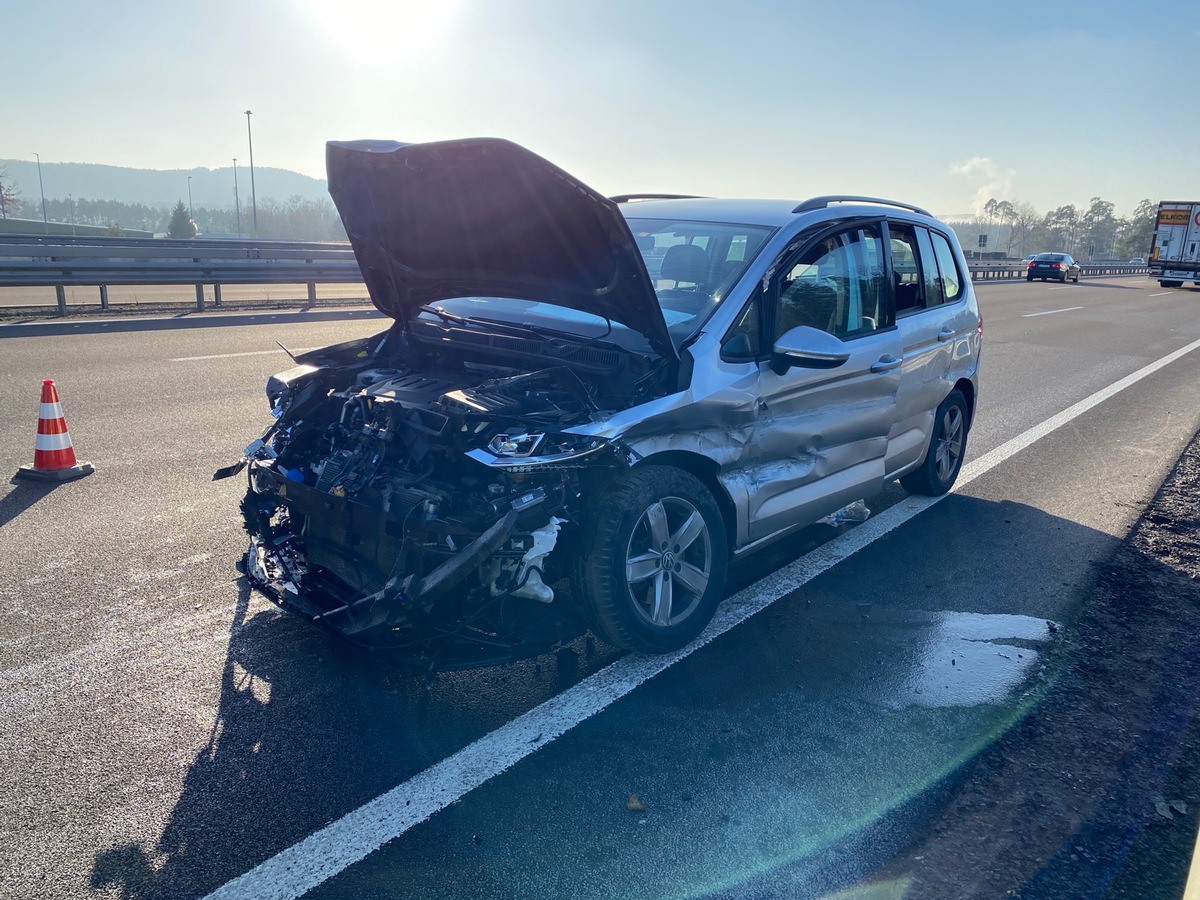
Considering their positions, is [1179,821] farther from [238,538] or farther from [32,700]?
[238,538]

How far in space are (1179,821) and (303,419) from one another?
370 centimetres

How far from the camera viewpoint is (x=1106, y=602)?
4527 mm

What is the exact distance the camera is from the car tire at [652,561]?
3389 millimetres

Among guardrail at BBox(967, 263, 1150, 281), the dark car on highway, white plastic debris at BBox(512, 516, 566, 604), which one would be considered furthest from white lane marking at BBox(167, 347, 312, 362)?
the dark car on highway

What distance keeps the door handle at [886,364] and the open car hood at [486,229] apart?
5.34 ft

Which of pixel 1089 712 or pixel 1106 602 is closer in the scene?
pixel 1089 712

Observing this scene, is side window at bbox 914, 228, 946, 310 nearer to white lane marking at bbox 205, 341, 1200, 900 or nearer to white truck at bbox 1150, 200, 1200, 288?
white lane marking at bbox 205, 341, 1200, 900

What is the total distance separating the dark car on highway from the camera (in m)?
43.6

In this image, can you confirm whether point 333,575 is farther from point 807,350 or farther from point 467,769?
point 807,350

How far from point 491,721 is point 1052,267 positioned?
155 feet

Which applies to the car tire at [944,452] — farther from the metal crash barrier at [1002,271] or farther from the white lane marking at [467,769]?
the metal crash barrier at [1002,271]

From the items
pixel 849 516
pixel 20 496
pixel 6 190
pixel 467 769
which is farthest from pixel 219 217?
pixel 467 769

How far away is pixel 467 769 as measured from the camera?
2961 mm

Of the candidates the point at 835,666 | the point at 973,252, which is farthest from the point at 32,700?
the point at 973,252
